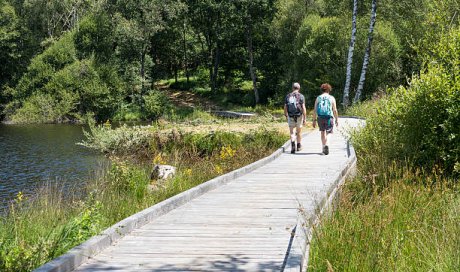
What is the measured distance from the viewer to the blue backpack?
12969 mm

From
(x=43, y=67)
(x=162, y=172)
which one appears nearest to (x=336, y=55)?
(x=162, y=172)

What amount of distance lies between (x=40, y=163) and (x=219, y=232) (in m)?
16.2

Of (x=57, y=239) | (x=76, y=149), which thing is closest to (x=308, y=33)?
(x=76, y=149)

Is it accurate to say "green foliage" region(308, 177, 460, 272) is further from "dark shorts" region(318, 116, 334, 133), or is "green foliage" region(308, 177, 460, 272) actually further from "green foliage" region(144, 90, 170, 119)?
"green foliage" region(144, 90, 170, 119)

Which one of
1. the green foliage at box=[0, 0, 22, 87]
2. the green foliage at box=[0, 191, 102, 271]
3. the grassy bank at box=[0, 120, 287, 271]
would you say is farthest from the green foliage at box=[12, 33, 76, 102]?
the green foliage at box=[0, 191, 102, 271]

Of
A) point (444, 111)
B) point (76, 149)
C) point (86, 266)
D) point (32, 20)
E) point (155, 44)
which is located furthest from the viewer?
point (155, 44)

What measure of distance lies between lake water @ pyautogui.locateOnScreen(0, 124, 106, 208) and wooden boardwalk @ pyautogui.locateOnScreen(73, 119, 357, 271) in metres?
5.31

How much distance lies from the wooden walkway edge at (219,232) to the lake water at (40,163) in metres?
5.12

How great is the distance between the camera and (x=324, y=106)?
13047mm

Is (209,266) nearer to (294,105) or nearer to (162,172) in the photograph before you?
(162,172)

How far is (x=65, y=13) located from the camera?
52.6 meters

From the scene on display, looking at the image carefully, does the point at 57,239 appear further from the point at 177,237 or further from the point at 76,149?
the point at 76,149

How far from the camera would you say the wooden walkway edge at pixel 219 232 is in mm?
4906

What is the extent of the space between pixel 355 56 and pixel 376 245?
1237 inches
